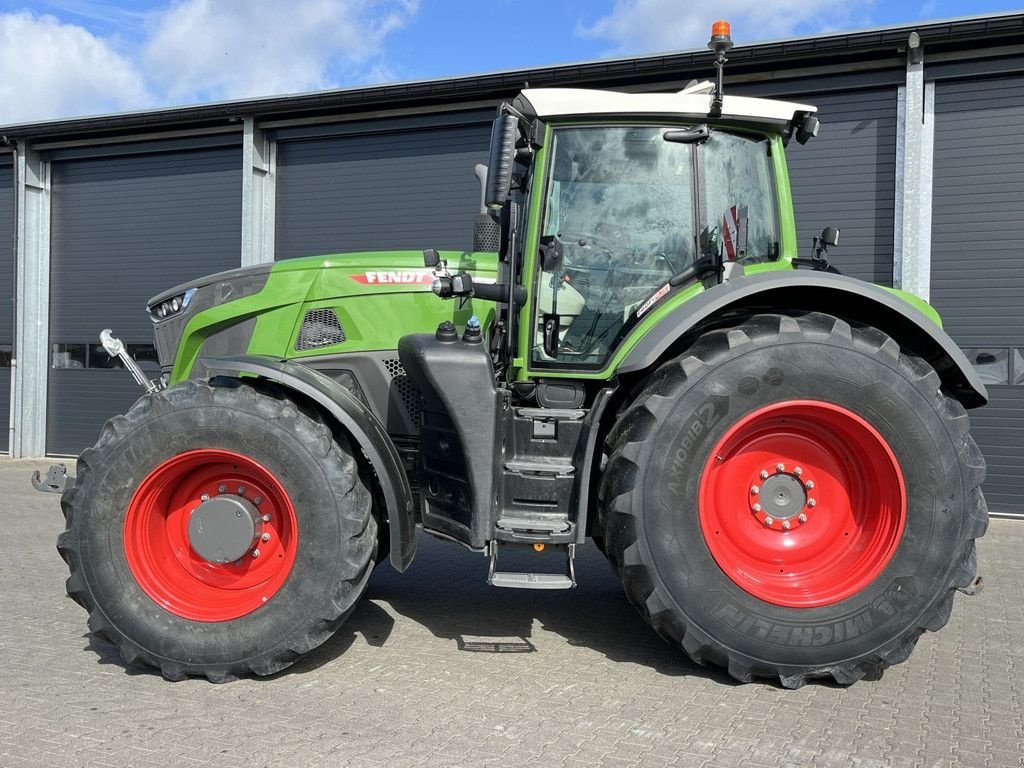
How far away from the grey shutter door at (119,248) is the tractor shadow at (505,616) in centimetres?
828

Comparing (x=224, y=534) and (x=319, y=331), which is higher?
(x=319, y=331)

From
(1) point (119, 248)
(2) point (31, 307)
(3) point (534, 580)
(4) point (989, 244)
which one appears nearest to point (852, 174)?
(4) point (989, 244)

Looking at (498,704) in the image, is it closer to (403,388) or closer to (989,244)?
(403,388)

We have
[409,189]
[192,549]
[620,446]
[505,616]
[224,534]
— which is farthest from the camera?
[409,189]

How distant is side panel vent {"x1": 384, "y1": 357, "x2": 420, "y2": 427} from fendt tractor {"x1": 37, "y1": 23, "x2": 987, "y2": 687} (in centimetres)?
29

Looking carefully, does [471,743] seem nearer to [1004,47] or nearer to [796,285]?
[796,285]

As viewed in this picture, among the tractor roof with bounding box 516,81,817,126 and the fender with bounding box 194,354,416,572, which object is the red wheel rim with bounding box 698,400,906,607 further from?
the tractor roof with bounding box 516,81,817,126

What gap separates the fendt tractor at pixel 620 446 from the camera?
379 centimetres

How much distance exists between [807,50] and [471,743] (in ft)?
28.1

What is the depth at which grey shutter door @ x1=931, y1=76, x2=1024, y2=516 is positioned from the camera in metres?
9.36

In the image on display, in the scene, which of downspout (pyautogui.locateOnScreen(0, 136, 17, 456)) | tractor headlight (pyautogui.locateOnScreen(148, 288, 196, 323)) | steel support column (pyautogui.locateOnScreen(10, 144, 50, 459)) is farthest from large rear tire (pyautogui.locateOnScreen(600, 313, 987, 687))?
downspout (pyautogui.locateOnScreen(0, 136, 17, 456))

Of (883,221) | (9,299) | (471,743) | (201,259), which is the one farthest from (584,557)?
(9,299)

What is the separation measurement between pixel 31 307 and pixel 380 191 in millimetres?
6017

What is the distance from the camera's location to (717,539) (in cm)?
389
